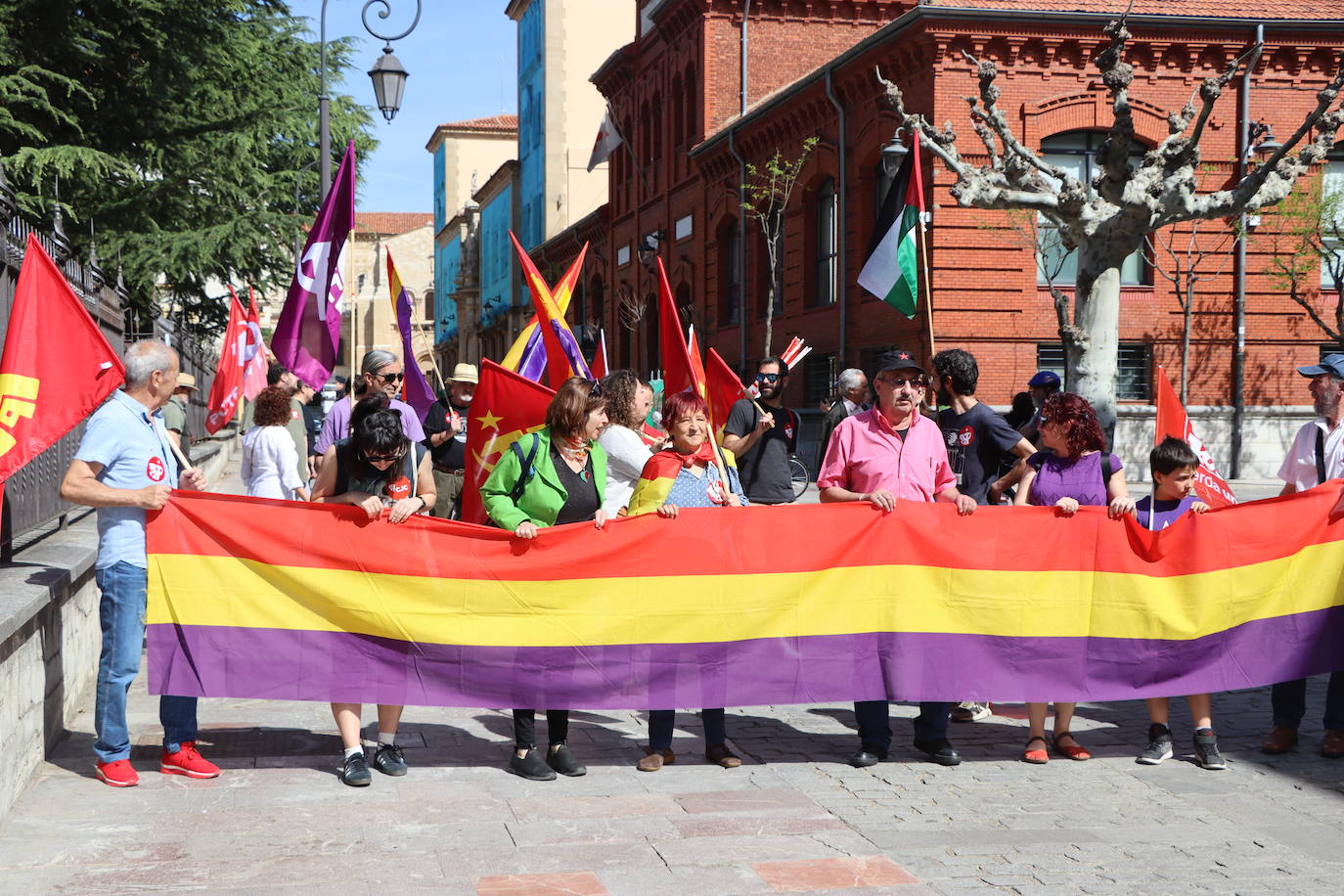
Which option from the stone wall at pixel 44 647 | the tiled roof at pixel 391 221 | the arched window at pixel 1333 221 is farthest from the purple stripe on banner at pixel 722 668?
the tiled roof at pixel 391 221

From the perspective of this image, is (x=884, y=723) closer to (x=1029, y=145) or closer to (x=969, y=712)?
(x=969, y=712)

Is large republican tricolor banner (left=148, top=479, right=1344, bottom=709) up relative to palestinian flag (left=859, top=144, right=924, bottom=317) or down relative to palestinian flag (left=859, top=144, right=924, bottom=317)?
down

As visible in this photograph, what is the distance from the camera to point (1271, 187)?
16.8m

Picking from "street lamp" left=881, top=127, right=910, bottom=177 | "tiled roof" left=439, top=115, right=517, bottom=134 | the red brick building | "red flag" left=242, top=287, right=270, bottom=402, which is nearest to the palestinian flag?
"street lamp" left=881, top=127, right=910, bottom=177

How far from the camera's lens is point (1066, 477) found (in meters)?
6.77

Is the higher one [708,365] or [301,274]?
[301,274]

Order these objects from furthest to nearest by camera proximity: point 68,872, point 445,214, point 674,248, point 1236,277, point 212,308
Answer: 1. point 445,214
2. point 674,248
3. point 212,308
4. point 1236,277
5. point 68,872

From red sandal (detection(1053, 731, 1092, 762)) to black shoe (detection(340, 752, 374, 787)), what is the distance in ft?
10.8

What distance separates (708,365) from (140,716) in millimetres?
4047

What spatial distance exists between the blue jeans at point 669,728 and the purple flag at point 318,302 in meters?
4.09

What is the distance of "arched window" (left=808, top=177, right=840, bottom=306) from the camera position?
3066cm

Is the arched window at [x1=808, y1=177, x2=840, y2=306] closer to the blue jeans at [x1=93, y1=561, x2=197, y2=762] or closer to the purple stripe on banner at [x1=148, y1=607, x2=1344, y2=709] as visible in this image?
the purple stripe on banner at [x1=148, y1=607, x2=1344, y2=709]

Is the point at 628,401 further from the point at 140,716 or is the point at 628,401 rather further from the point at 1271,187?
the point at 1271,187

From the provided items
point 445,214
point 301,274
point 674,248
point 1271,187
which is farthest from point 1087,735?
point 445,214
